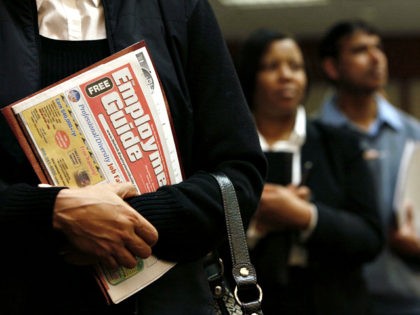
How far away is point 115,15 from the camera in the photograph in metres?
1.22

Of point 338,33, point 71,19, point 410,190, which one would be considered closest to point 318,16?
point 338,33

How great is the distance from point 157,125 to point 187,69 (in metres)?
0.16

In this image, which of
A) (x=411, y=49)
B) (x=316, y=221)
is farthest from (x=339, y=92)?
(x=411, y=49)

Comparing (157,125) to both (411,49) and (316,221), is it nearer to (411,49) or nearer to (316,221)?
(316,221)

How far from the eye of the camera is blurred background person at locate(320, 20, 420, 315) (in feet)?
9.16

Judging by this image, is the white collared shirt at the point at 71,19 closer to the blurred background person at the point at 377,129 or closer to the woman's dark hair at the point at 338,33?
the blurred background person at the point at 377,129

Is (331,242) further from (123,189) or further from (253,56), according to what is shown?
(123,189)

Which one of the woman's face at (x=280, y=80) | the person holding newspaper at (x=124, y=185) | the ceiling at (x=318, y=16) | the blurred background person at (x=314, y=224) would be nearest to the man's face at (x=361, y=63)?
the woman's face at (x=280, y=80)

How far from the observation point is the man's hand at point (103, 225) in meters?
1.05

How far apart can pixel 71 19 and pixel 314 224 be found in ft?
4.16

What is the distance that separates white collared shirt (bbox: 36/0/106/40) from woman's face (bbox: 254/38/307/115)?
1.42 metres

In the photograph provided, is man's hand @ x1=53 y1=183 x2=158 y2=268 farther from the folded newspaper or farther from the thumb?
the folded newspaper

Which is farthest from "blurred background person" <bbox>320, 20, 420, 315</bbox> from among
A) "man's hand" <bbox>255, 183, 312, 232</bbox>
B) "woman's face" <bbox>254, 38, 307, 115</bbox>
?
"man's hand" <bbox>255, 183, 312, 232</bbox>

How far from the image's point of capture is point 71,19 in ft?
3.95
